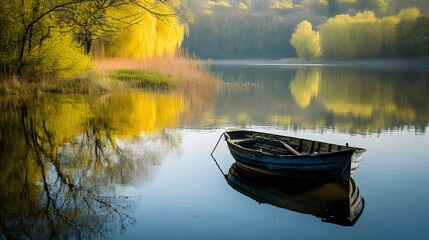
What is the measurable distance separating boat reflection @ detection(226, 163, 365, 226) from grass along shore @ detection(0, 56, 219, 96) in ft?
52.7

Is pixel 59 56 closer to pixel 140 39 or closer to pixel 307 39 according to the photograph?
pixel 140 39

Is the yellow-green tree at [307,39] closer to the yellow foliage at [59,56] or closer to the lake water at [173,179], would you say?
the yellow foliage at [59,56]

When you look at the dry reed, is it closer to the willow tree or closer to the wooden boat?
the willow tree

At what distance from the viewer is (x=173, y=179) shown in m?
8.77

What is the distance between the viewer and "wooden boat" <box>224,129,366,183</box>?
7.89 m

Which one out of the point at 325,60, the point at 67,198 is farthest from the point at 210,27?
the point at 67,198

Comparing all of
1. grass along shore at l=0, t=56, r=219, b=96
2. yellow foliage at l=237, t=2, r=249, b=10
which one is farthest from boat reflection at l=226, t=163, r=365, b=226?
yellow foliage at l=237, t=2, r=249, b=10

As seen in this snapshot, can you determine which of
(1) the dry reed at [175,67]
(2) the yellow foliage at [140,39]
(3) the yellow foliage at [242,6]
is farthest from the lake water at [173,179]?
(3) the yellow foliage at [242,6]

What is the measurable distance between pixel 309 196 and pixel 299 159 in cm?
73

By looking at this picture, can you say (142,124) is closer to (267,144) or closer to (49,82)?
(267,144)

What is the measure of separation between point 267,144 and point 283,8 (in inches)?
7013

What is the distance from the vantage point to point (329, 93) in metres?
29.4

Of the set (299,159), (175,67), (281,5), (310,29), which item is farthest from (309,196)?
(281,5)

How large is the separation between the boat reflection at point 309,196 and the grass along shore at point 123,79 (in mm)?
16051
